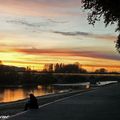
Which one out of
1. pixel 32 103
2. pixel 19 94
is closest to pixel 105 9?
pixel 32 103

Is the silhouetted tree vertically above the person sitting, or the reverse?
the silhouetted tree

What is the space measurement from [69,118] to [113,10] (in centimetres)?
503

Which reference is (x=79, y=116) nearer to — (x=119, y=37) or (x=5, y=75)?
(x=119, y=37)

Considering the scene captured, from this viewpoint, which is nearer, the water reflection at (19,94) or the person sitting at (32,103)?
the person sitting at (32,103)

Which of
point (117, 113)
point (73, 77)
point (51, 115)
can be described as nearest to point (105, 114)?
point (117, 113)

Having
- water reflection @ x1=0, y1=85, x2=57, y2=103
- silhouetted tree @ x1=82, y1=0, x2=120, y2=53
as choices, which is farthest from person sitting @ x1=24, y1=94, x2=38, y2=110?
water reflection @ x1=0, y1=85, x2=57, y2=103

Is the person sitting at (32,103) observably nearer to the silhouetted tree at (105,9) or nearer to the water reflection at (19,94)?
the silhouetted tree at (105,9)

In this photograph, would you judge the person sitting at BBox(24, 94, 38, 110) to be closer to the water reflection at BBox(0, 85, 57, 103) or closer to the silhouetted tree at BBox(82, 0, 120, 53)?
the silhouetted tree at BBox(82, 0, 120, 53)

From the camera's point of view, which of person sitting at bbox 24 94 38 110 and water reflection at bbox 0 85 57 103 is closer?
person sitting at bbox 24 94 38 110

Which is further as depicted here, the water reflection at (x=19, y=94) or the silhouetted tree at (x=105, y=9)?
the water reflection at (x=19, y=94)

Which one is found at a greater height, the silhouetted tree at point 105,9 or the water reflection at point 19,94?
the silhouetted tree at point 105,9

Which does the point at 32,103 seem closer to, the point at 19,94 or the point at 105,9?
the point at 105,9

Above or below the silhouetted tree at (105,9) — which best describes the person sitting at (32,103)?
below

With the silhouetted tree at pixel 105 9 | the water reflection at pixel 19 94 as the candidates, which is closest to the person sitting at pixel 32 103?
the silhouetted tree at pixel 105 9
